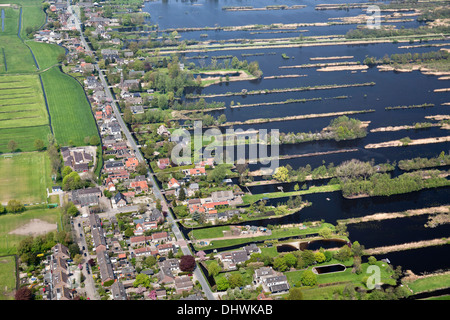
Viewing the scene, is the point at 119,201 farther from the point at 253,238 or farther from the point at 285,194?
the point at 285,194

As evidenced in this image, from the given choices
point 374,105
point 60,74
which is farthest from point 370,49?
point 60,74

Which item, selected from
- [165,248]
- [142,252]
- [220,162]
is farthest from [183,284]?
[220,162]

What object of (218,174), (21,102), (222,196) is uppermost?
(21,102)

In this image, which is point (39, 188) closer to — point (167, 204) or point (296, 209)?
point (167, 204)

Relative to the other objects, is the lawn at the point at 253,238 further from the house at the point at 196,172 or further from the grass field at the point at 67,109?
the grass field at the point at 67,109

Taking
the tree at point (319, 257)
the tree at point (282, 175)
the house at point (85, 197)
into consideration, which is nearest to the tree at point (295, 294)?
the tree at point (319, 257)

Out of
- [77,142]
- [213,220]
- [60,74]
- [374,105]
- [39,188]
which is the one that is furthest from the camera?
[60,74]
